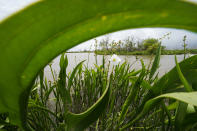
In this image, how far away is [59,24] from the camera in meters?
0.11

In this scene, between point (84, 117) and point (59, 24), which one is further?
point (84, 117)

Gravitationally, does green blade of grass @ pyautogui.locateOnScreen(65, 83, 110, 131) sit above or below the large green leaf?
below

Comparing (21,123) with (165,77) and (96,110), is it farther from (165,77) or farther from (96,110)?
(165,77)

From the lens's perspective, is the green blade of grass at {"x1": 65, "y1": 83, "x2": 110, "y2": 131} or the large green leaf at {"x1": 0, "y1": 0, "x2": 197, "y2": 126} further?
the green blade of grass at {"x1": 65, "y1": 83, "x2": 110, "y2": 131}

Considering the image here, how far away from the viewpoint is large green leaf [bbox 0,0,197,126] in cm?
10

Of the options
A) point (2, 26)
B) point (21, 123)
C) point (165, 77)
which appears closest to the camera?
point (2, 26)

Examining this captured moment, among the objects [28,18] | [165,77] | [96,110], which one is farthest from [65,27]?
[165,77]

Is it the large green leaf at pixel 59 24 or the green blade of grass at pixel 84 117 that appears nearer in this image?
the large green leaf at pixel 59 24

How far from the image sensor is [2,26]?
98 mm

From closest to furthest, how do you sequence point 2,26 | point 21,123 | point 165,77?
point 2,26
point 21,123
point 165,77

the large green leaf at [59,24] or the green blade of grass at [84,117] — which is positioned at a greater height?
the large green leaf at [59,24]

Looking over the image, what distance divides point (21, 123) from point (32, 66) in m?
0.13

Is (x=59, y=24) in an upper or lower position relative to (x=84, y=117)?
upper

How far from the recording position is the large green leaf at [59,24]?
10cm
